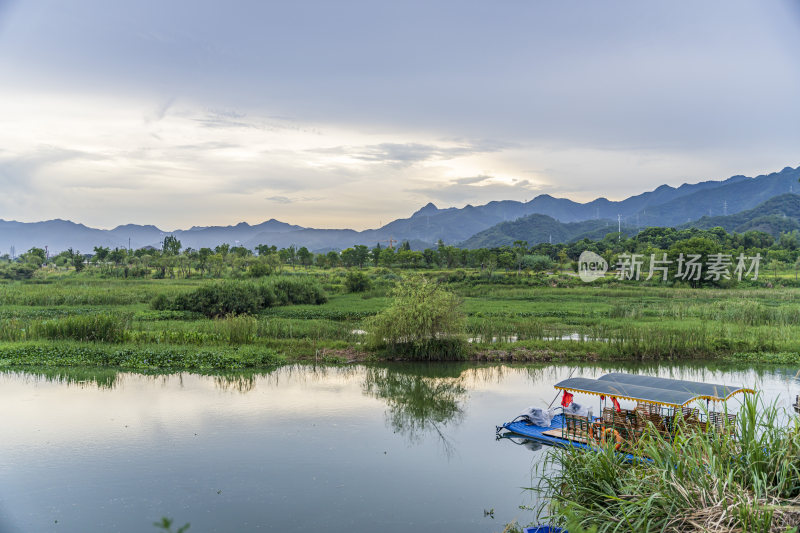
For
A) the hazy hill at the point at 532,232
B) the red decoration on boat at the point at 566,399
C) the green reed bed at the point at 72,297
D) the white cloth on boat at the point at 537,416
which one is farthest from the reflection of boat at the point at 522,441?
the hazy hill at the point at 532,232

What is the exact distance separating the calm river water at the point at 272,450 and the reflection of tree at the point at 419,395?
64 millimetres

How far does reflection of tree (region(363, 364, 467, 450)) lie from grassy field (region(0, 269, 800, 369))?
205 cm

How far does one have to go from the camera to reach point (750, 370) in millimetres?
17859

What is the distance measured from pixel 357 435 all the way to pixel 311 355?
319 inches

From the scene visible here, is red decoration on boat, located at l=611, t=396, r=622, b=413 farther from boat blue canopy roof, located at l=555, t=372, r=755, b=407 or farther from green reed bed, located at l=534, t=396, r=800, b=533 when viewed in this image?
green reed bed, located at l=534, t=396, r=800, b=533

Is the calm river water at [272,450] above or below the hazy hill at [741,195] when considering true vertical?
below

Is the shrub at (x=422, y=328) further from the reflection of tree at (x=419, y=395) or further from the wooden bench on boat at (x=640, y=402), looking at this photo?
the wooden bench on boat at (x=640, y=402)

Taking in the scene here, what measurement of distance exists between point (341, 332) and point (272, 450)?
1217 centimetres

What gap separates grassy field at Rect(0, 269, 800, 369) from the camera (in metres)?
19.1

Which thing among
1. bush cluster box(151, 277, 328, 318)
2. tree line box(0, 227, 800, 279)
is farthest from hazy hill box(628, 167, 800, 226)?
bush cluster box(151, 277, 328, 318)

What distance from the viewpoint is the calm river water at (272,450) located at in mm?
8547

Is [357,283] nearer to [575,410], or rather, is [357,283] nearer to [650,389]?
[575,410]

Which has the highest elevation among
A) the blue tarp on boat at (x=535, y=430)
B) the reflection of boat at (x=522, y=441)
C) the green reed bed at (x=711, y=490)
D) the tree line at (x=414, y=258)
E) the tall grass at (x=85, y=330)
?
the tree line at (x=414, y=258)

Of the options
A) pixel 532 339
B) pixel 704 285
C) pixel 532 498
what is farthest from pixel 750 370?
pixel 704 285
